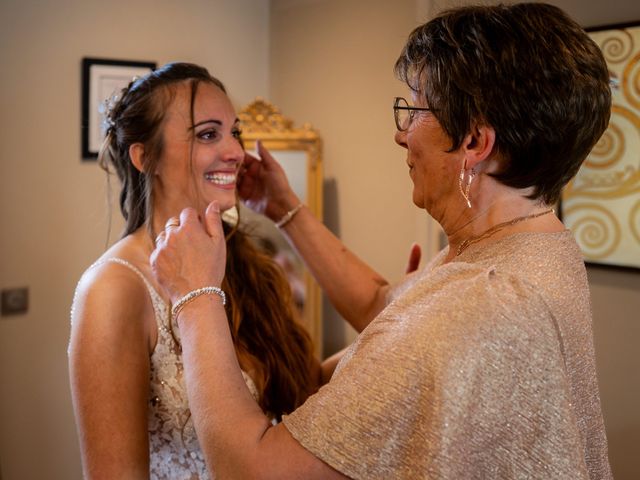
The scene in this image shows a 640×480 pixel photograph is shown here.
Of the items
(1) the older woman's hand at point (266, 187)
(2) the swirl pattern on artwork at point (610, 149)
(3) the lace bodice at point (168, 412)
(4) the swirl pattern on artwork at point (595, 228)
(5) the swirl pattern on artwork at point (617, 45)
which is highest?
(5) the swirl pattern on artwork at point (617, 45)

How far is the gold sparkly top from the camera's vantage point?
0.84 m

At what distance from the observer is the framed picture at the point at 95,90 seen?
8.87ft

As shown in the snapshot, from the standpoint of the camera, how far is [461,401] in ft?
2.75

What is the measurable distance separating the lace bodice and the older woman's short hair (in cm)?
77

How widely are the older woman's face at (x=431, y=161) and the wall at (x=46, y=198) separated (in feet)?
→ 6.36

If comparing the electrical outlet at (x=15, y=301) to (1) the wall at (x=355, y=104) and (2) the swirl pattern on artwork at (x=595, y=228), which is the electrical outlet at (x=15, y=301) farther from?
(2) the swirl pattern on artwork at (x=595, y=228)

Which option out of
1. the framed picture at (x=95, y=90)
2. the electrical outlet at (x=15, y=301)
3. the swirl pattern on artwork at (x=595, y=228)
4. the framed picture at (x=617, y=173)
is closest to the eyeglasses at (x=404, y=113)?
the framed picture at (x=617, y=173)

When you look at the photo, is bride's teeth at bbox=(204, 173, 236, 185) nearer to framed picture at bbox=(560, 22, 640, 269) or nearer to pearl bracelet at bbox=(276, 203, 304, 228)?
pearl bracelet at bbox=(276, 203, 304, 228)

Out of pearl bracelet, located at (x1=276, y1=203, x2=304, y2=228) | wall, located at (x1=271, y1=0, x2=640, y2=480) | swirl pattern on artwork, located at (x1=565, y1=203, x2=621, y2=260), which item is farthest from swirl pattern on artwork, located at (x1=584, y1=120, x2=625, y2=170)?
pearl bracelet, located at (x1=276, y1=203, x2=304, y2=228)

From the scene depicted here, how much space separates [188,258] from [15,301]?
1730 millimetres

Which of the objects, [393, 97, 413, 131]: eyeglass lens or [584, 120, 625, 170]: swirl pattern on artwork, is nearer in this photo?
[393, 97, 413, 131]: eyeglass lens

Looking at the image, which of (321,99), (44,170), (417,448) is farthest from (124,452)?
(321,99)

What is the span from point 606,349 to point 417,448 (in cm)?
138

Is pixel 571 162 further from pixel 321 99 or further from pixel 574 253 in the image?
pixel 321 99
